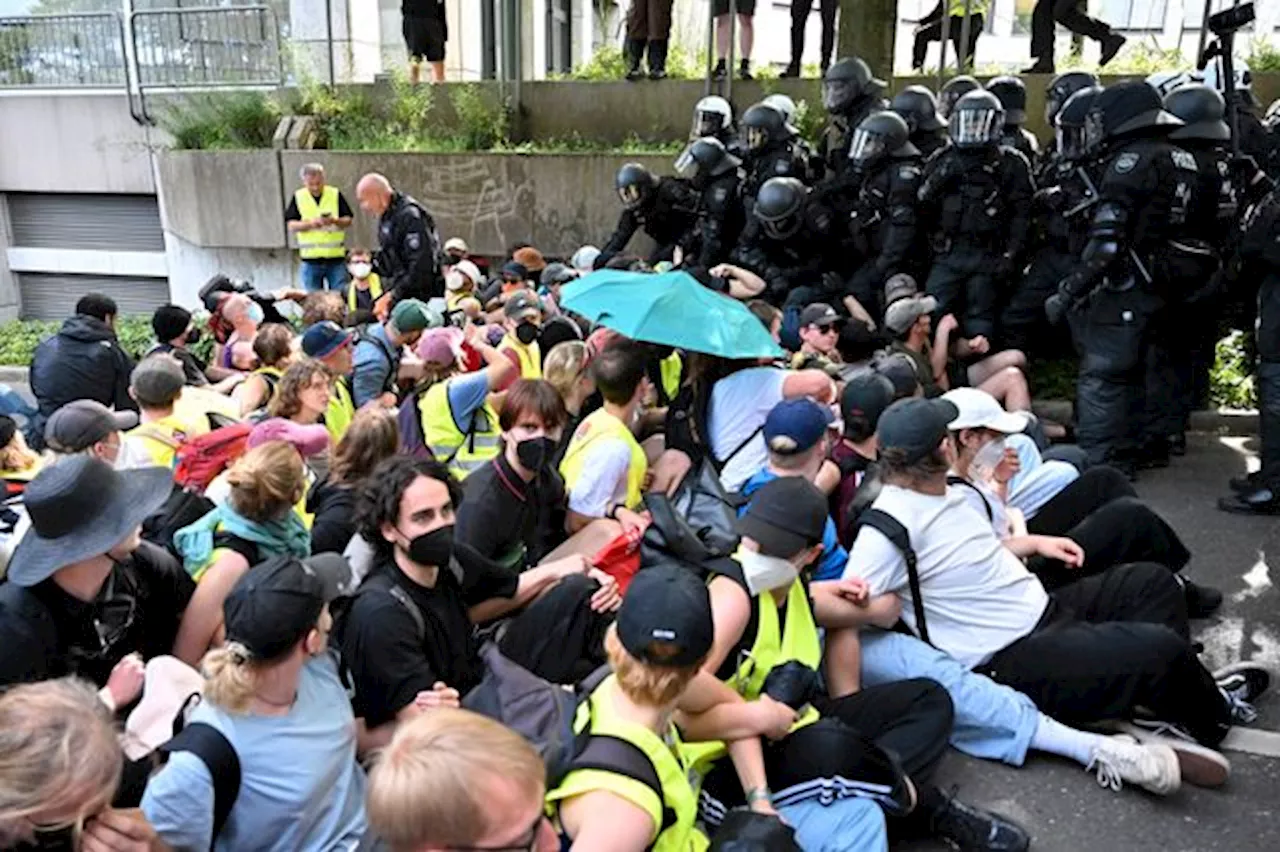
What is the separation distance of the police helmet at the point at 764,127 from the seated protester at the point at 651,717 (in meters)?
5.70

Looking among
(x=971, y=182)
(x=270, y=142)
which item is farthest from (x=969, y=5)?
(x=270, y=142)

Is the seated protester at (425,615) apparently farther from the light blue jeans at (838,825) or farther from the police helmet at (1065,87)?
the police helmet at (1065,87)

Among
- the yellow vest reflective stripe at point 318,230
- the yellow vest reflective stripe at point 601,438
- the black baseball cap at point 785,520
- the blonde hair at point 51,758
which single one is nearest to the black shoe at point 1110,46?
the yellow vest reflective stripe at point 318,230

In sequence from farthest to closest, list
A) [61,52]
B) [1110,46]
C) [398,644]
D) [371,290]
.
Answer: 1. [61,52]
2. [1110,46]
3. [371,290]
4. [398,644]

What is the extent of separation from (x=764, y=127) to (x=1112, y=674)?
518 cm

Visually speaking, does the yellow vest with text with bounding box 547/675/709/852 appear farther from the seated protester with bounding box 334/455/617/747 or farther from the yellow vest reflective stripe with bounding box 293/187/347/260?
the yellow vest reflective stripe with bounding box 293/187/347/260

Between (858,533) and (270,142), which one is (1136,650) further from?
(270,142)

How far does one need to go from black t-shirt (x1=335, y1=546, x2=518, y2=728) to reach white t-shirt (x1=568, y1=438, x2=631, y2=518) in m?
0.91

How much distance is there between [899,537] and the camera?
318cm

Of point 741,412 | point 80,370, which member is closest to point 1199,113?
point 741,412

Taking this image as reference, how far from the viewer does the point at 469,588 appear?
3072 mm

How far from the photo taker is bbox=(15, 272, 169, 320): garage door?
14531mm

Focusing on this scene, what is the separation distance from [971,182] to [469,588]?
15.0ft

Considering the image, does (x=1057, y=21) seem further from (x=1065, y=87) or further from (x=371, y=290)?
(x=371, y=290)
